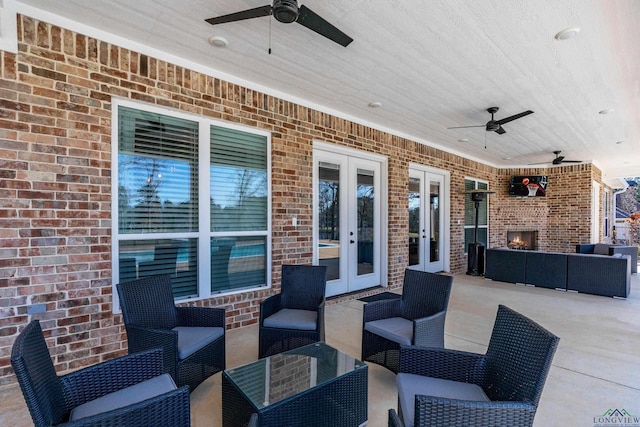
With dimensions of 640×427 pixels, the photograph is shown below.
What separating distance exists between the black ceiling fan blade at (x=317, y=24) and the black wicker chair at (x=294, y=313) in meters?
2.13

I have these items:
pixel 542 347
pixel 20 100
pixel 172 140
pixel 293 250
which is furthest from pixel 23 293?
pixel 542 347

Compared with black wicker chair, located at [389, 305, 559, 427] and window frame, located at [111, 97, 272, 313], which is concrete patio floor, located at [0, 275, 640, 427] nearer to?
black wicker chair, located at [389, 305, 559, 427]

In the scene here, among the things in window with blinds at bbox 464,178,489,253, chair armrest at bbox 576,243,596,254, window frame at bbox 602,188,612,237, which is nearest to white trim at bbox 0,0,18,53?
window with blinds at bbox 464,178,489,253

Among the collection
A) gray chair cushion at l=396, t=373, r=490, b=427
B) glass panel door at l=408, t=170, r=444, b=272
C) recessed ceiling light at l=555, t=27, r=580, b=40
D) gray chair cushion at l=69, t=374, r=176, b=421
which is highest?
recessed ceiling light at l=555, t=27, r=580, b=40

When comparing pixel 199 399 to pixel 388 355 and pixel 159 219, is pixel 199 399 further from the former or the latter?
pixel 159 219

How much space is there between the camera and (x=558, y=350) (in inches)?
128

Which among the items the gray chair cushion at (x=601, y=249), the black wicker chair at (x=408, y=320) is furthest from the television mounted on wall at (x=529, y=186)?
the black wicker chair at (x=408, y=320)

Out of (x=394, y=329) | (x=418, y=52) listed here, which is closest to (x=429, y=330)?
(x=394, y=329)

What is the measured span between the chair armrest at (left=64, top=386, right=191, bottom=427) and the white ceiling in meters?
2.62

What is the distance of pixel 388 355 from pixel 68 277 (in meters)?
2.78

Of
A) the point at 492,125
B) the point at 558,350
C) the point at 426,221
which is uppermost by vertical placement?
the point at 492,125

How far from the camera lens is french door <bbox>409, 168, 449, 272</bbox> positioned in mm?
6750

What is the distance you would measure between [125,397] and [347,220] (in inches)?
160

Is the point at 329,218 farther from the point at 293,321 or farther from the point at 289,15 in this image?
the point at 289,15
